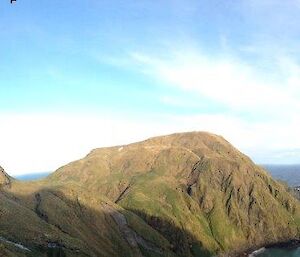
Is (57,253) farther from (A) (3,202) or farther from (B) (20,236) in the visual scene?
(A) (3,202)

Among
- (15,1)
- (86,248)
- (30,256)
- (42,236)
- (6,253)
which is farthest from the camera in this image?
(86,248)

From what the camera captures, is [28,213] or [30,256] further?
[28,213]

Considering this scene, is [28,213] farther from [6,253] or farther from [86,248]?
[6,253]

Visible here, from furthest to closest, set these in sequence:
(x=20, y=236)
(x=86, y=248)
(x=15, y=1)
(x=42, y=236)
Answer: (x=86, y=248) < (x=42, y=236) < (x=20, y=236) < (x=15, y=1)

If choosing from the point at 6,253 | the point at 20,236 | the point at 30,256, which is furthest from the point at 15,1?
the point at 20,236

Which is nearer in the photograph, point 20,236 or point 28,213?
point 20,236

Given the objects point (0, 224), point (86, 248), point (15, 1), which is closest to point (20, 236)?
point (0, 224)

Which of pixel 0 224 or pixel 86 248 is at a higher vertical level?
pixel 0 224

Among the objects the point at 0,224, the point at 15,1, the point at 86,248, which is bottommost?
the point at 86,248

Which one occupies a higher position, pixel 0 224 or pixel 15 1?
pixel 15 1
